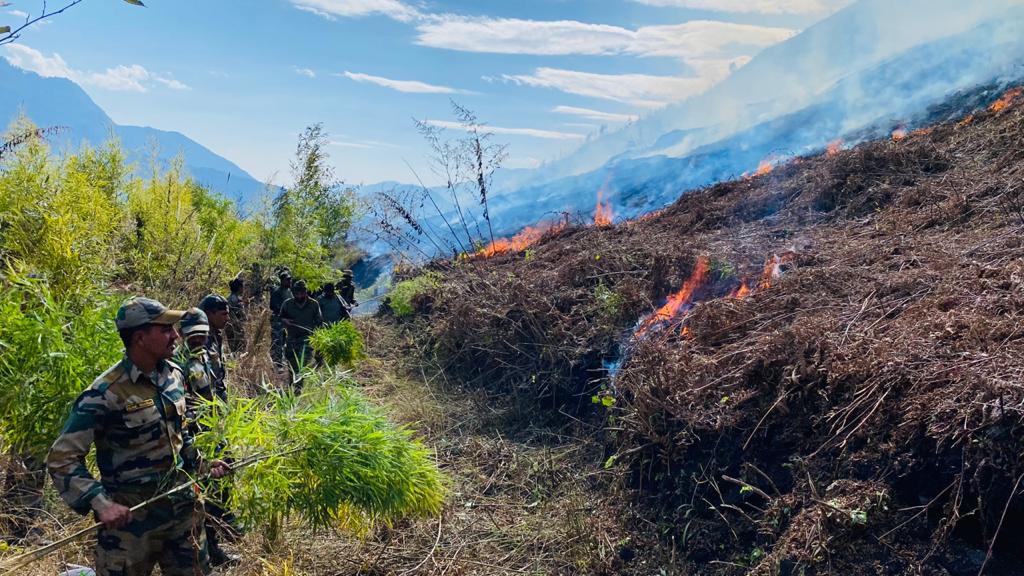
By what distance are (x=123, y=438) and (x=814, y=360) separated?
432 centimetres

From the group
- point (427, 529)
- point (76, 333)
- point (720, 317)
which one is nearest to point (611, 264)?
point (720, 317)

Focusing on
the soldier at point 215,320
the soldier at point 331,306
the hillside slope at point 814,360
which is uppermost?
the soldier at point 215,320

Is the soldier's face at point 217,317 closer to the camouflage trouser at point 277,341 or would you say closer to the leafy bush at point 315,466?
the leafy bush at point 315,466

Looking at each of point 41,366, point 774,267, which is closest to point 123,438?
point 41,366

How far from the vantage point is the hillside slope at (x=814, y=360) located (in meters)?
3.21

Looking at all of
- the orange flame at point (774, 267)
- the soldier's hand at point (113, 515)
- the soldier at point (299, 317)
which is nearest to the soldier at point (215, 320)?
the soldier's hand at point (113, 515)

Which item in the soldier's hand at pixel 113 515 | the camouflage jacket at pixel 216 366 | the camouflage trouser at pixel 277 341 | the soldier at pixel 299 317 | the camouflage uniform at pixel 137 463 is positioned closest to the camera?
the soldier's hand at pixel 113 515

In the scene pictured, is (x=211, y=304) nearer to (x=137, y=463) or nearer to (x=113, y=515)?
(x=137, y=463)

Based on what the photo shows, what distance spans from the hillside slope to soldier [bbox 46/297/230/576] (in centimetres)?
302

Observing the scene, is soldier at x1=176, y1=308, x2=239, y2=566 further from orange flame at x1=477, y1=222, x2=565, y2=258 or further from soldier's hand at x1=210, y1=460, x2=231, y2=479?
orange flame at x1=477, y1=222, x2=565, y2=258

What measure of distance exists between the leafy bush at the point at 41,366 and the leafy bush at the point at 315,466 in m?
1.05

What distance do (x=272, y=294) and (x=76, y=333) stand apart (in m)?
6.17

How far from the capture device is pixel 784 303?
5.56 meters

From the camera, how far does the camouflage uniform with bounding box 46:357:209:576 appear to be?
2625 mm
